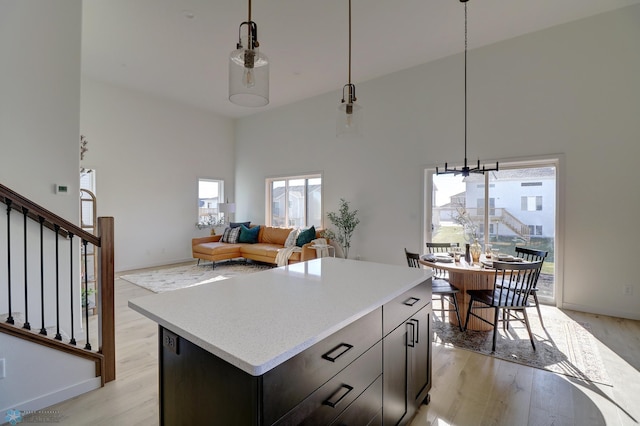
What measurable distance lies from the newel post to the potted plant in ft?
13.8

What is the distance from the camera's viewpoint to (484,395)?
7.13ft

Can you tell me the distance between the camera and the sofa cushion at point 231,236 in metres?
7.00

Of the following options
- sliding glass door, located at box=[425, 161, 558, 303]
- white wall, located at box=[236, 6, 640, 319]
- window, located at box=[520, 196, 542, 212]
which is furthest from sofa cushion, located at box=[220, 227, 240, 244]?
window, located at box=[520, 196, 542, 212]

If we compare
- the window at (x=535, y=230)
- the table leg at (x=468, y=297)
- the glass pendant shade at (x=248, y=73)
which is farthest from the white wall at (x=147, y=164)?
the window at (x=535, y=230)

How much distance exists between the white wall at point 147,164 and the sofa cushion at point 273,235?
164 cm

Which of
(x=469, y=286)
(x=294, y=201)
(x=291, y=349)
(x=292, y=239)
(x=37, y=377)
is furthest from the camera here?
(x=294, y=201)

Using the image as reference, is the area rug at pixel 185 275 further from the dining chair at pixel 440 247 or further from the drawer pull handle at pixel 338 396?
the drawer pull handle at pixel 338 396

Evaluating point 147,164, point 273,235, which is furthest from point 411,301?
point 147,164

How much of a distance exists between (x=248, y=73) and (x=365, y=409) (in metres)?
1.75

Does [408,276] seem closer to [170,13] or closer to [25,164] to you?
[25,164]

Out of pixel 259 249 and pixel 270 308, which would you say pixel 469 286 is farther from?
pixel 259 249

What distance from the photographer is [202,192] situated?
7.71 m

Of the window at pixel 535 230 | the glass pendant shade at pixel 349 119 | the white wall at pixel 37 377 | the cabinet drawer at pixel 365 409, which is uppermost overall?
the glass pendant shade at pixel 349 119

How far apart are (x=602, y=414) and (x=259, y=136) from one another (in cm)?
749
